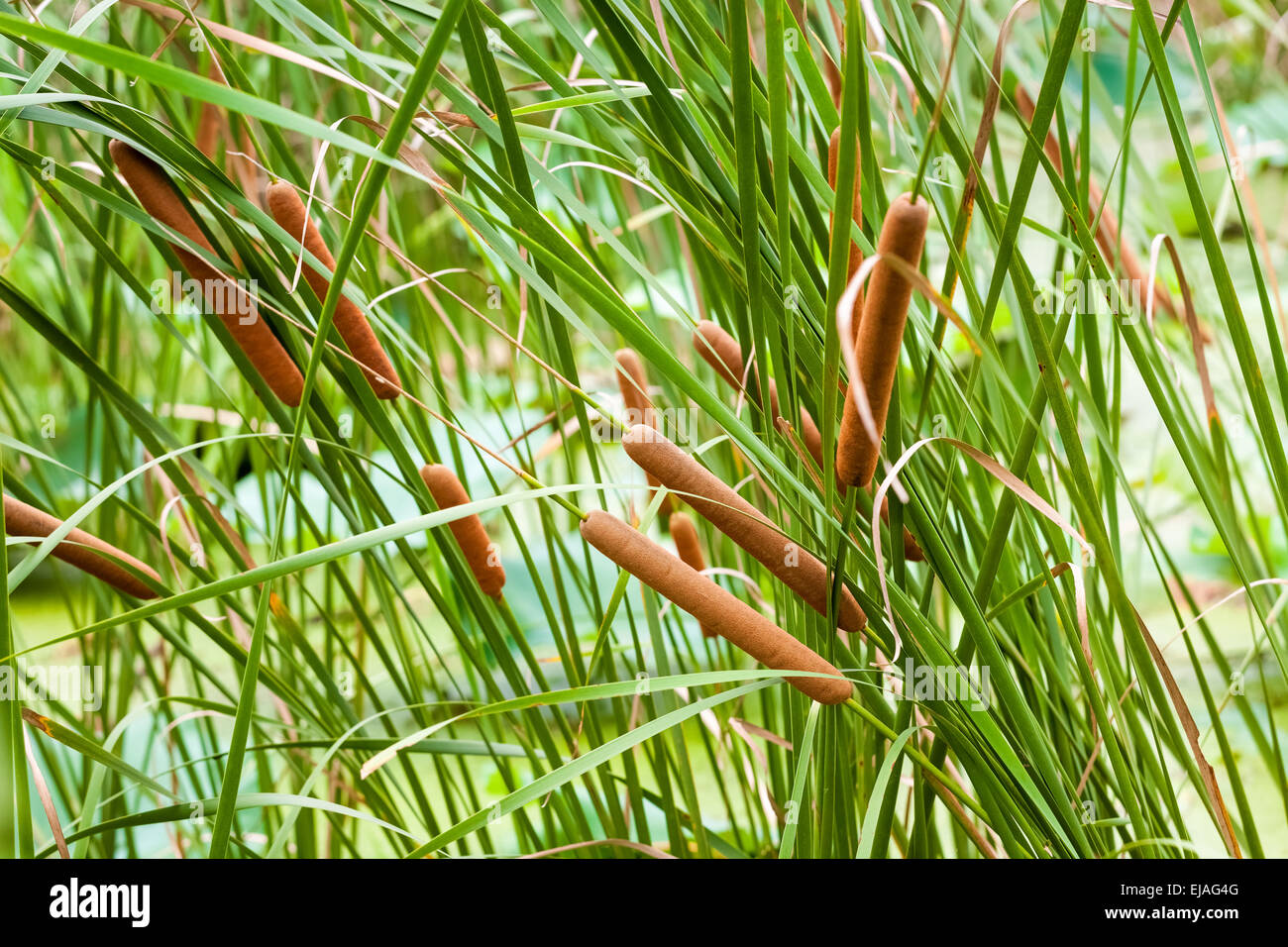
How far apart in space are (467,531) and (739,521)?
0.15m

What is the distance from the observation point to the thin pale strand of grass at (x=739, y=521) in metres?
0.28

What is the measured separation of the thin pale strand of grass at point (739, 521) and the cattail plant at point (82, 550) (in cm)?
22

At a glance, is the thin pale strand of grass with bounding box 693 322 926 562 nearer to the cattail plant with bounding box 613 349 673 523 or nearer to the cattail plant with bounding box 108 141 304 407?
the cattail plant with bounding box 613 349 673 523

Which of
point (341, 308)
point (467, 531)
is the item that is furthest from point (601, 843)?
point (341, 308)

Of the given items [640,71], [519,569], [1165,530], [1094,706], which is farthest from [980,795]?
[1165,530]

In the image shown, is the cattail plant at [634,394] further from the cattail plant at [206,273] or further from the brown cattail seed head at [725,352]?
the cattail plant at [206,273]

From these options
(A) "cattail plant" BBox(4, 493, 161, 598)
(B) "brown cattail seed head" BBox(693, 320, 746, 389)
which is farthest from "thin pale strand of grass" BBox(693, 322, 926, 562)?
(A) "cattail plant" BBox(4, 493, 161, 598)

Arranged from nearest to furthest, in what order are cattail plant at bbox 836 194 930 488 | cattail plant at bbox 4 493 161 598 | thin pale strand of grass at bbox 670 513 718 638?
1. cattail plant at bbox 836 194 930 488
2. cattail plant at bbox 4 493 161 598
3. thin pale strand of grass at bbox 670 513 718 638

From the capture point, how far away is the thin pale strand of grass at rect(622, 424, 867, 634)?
0.28 metres

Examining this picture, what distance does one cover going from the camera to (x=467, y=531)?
405 mm

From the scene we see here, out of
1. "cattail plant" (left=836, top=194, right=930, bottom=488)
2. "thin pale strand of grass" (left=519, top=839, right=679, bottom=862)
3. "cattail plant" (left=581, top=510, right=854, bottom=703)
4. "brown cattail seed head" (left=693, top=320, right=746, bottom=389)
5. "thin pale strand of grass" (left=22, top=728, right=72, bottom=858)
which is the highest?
"brown cattail seed head" (left=693, top=320, right=746, bottom=389)

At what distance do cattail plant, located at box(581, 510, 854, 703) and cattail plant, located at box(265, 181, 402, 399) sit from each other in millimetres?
124

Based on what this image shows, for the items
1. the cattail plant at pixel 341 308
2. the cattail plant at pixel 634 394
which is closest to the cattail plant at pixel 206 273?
the cattail plant at pixel 341 308

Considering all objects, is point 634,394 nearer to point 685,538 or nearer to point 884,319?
point 685,538
